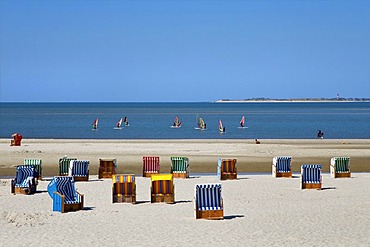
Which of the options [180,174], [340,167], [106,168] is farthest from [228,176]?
[106,168]

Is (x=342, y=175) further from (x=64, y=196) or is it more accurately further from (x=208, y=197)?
(x=64, y=196)

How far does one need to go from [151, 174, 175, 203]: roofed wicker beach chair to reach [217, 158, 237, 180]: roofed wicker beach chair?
6148 mm

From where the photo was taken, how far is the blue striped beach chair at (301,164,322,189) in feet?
73.4

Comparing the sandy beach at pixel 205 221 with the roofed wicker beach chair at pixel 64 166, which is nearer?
the sandy beach at pixel 205 221

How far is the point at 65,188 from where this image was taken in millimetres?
18047

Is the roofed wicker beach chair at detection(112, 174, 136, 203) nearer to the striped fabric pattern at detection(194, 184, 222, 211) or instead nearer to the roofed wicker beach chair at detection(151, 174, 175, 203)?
the roofed wicker beach chair at detection(151, 174, 175, 203)

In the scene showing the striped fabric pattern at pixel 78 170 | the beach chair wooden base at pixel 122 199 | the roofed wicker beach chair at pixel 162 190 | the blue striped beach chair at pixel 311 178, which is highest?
the striped fabric pattern at pixel 78 170

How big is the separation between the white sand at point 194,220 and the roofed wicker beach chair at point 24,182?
0.35 meters

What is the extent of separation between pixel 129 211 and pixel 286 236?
194 inches

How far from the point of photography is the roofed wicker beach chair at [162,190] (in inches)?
757

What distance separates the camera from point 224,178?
25.3m

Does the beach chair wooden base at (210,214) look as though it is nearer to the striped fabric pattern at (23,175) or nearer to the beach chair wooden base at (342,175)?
the striped fabric pattern at (23,175)

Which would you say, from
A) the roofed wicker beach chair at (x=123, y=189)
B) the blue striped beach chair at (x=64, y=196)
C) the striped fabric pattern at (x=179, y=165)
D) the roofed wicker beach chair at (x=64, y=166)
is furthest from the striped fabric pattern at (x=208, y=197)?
the roofed wicker beach chair at (x=64, y=166)

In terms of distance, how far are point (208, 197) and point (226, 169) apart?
29.2 ft
